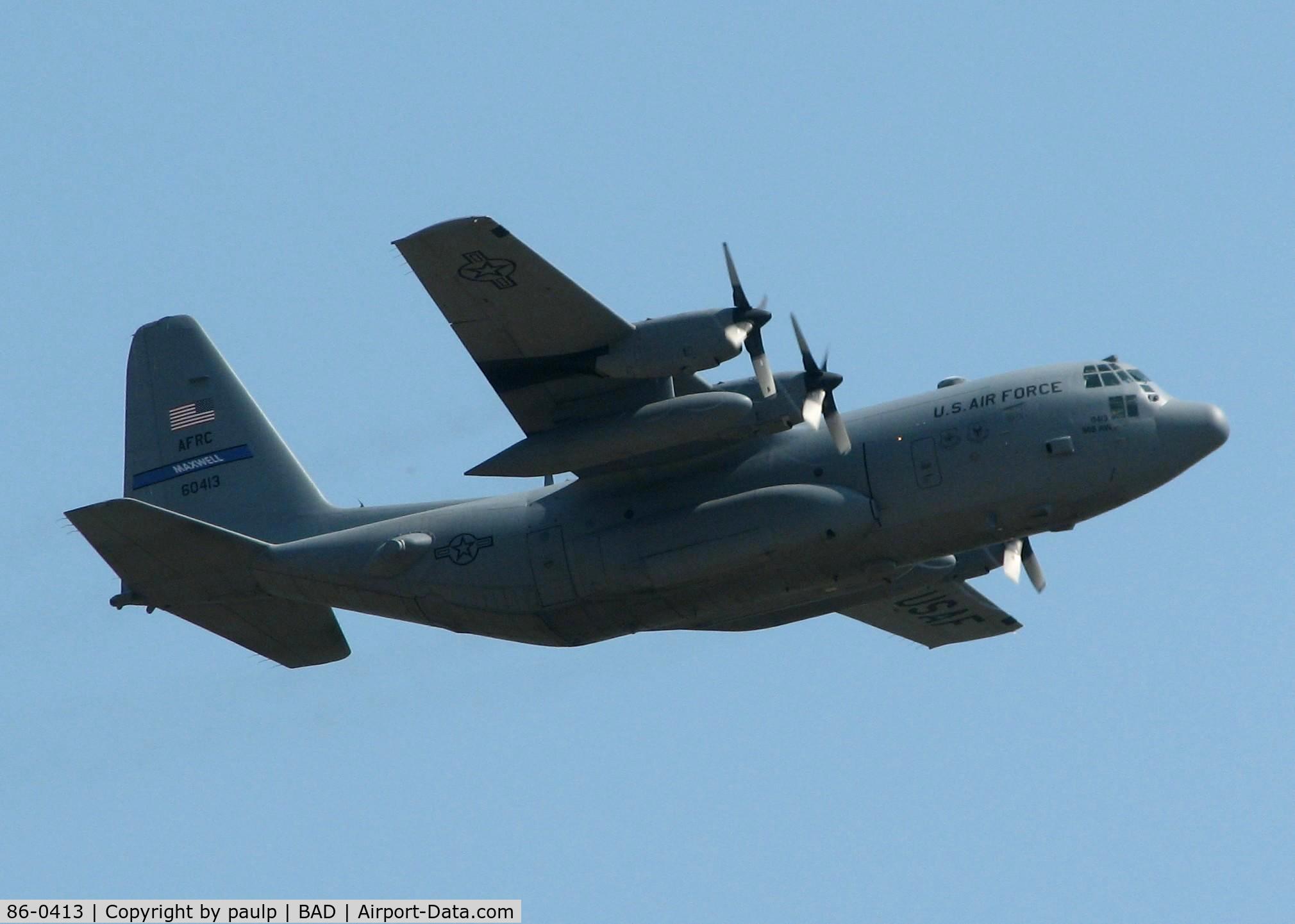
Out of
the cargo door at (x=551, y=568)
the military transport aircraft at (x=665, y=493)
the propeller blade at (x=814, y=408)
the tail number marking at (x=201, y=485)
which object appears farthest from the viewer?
the tail number marking at (x=201, y=485)

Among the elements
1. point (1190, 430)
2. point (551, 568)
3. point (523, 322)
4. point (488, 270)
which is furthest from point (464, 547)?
point (1190, 430)

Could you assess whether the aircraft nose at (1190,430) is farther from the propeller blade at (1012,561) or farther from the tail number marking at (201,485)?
the tail number marking at (201,485)

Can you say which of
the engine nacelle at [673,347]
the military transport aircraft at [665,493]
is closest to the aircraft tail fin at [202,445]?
the military transport aircraft at [665,493]

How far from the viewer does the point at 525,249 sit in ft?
64.6

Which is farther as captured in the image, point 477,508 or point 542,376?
point 477,508

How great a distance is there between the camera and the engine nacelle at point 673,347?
1967cm

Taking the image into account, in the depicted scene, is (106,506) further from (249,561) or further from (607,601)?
(607,601)

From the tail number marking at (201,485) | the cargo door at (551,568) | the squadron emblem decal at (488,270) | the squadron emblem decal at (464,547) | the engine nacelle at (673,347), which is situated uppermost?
the tail number marking at (201,485)

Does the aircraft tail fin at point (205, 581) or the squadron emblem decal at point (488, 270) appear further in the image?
the aircraft tail fin at point (205, 581)

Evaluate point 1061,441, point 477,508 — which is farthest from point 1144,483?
point 477,508

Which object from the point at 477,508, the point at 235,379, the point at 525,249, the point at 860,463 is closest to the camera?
the point at 525,249

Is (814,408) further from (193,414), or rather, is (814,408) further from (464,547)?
(193,414)

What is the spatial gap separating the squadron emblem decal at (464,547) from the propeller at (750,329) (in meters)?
4.24

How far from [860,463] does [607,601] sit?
360 centimetres
